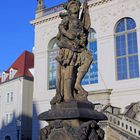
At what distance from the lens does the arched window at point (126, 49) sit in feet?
86.6

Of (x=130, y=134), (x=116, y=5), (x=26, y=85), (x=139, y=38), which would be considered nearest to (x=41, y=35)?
(x=26, y=85)

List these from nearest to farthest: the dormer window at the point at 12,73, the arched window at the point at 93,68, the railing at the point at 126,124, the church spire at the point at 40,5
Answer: the railing at the point at 126,124
the arched window at the point at 93,68
the church spire at the point at 40,5
the dormer window at the point at 12,73

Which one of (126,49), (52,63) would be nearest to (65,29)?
(126,49)

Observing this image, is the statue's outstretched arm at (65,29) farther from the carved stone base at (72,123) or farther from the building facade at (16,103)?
the building facade at (16,103)

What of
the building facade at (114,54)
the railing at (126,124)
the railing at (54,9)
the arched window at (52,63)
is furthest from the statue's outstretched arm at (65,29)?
the railing at (54,9)

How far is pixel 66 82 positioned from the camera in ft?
25.0

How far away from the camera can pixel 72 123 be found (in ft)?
23.0

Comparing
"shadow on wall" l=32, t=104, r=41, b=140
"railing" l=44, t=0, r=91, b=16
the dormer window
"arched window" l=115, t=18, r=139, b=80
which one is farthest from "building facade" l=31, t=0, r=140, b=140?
the dormer window

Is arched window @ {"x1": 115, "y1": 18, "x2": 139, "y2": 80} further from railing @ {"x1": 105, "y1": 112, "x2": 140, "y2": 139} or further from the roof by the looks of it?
the roof

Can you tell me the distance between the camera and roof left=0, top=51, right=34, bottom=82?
126 ft

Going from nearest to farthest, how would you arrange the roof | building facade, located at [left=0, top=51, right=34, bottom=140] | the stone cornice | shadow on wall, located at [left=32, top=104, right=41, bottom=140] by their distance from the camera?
1. the stone cornice
2. shadow on wall, located at [left=32, top=104, right=41, bottom=140]
3. building facade, located at [left=0, top=51, right=34, bottom=140]
4. the roof

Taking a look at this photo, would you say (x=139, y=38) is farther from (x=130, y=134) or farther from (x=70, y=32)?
(x=70, y=32)

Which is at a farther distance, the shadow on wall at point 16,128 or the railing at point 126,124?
the shadow on wall at point 16,128

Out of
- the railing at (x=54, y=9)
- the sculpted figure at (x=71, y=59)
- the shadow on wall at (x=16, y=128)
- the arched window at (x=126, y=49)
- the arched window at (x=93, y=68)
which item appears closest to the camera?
the sculpted figure at (x=71, y=59)
